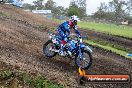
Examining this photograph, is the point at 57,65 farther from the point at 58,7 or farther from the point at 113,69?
the point at 58,7

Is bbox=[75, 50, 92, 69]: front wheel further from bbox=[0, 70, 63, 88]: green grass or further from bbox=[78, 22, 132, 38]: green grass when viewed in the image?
bbox=[78, 22, 132, 38]: green grass

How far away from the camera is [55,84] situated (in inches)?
462

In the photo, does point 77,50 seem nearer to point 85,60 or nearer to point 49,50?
point 85,60

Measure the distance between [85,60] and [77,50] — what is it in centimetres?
57

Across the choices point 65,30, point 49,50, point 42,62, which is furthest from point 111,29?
point 42,62

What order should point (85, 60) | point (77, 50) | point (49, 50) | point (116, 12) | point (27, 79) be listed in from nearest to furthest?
point (27, 79) → point (85, 60) → point (77, 50) → point (49, 50) → point (116, 12)

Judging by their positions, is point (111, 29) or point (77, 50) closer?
point (77, 50)

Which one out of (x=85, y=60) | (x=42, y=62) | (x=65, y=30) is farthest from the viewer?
(x=65, y=30)

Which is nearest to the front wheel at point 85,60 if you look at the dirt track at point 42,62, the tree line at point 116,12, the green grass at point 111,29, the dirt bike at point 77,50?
the dirt bike at point 77,50

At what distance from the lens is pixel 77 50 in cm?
1448

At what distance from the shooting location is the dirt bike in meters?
14.2

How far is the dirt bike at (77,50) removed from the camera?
46.7 ft

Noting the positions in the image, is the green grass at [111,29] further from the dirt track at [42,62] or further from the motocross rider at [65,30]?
the motocross rider at [65,30]

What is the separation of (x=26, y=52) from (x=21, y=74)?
435 cm
